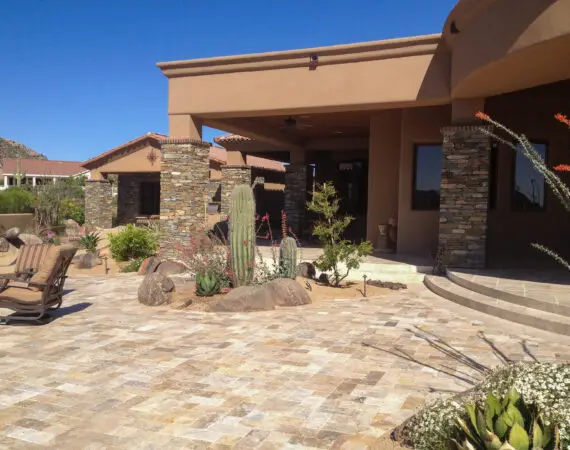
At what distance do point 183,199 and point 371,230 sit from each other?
5.74m

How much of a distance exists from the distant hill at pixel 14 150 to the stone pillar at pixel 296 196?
55369 mm

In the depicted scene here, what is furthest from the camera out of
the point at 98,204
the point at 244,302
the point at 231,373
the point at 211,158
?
the point at 98,204

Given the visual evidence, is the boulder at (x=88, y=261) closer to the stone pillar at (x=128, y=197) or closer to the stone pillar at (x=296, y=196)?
the stone pillar at (x=296, y=196)

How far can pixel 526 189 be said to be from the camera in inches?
487

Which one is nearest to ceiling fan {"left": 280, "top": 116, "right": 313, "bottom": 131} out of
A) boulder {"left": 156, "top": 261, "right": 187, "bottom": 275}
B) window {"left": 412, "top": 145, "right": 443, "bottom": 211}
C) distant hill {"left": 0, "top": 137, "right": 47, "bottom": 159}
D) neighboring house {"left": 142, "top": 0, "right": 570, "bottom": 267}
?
neighboring house {"left": 142, "top": 0, "right": 570, "bottom": 267}

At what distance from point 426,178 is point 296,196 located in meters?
7.40

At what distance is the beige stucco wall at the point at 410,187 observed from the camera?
12.6 metres

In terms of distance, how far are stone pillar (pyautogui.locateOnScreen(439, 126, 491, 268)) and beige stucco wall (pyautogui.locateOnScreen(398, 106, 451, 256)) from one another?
1929 mm

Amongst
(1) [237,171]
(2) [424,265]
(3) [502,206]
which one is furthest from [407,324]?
(1) [237,171]

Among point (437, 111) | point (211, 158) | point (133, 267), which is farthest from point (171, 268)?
point (211, 158)

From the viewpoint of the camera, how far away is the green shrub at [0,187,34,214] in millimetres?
18750

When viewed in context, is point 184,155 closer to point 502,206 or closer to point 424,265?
point 424,265

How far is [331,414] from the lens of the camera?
3.95m

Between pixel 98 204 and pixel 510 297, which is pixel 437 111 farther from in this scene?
pixel 98 204
